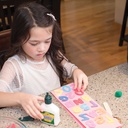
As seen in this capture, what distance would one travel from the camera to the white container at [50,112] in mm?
884

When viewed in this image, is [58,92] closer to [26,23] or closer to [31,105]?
[31,105]

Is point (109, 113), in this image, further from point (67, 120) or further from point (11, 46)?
point (11, 46)

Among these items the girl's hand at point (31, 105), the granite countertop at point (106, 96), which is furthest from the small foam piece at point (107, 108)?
the girl's hand at point (31, 105)

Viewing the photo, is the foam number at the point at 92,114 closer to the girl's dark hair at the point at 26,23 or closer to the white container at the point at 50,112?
the white container at the point at 50,112

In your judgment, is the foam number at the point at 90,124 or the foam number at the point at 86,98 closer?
the foam number at the point at 90,124

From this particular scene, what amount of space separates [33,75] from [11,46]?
174mm

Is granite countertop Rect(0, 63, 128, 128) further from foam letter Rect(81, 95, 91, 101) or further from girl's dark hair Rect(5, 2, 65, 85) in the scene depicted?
girl's dark hair Rect(5, 2, 65, 85)

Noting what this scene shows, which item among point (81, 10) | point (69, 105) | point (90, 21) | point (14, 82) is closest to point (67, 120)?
point (69, 105)

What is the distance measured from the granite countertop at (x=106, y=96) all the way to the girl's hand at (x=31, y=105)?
46 millimetres

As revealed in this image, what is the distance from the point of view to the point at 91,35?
3.40m

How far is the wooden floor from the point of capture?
2.83 meters

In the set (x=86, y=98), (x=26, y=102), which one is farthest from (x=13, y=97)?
(x=86, y=98)

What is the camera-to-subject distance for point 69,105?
102cm

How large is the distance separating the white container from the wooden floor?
1.70 metres
